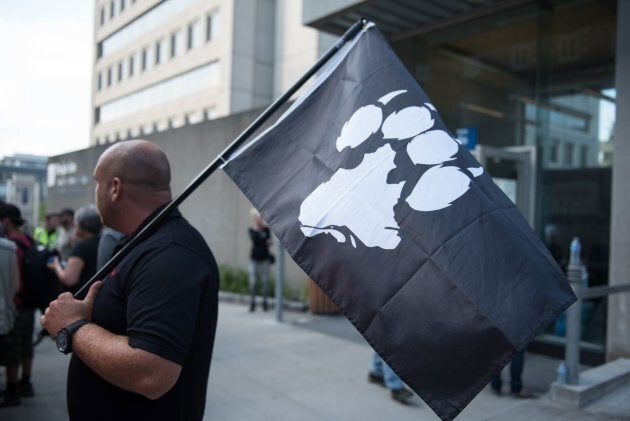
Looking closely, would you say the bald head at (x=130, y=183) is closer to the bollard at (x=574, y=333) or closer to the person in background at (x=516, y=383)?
the bollard at (x=574, y=333)

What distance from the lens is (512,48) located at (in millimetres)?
8344

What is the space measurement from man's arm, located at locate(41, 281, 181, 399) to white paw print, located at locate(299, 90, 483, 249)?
2.39 ft

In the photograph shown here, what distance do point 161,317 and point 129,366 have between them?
178 millimetres

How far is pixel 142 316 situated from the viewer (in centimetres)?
172

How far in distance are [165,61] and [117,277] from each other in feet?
144

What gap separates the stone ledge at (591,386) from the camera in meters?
4.77

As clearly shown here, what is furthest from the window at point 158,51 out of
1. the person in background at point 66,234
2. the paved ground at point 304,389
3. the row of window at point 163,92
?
the paved ground at point 304,389

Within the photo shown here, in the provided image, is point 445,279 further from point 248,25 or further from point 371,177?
point 248,25

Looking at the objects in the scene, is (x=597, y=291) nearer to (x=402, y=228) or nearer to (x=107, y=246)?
(x=402, y=228)

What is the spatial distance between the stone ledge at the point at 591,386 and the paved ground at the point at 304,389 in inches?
3.0

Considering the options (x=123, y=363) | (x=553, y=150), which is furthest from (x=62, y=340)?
(x=553, y=150)

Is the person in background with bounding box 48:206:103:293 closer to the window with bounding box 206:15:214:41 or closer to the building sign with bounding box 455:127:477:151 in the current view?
the building sign with bounding box 455:127:477:151

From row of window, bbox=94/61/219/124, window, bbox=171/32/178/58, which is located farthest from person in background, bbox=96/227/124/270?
window, bbox=171/32/178/58

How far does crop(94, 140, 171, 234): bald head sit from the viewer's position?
206 centimetres
